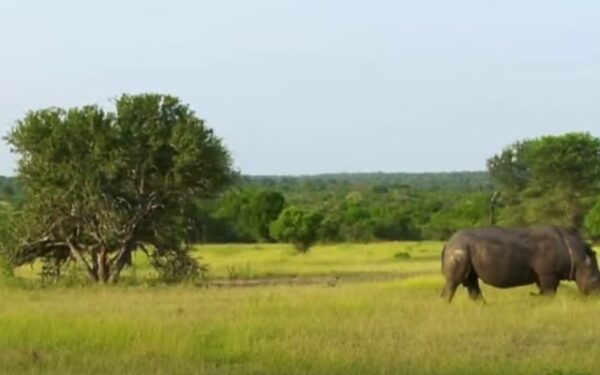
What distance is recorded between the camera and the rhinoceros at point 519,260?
24219mm

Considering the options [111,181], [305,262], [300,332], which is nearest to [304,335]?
[300,332]

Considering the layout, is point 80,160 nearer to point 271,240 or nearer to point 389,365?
point 389,365

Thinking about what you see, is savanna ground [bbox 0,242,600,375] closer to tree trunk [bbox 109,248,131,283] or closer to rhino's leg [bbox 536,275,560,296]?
rhino's leg [bbox 536,275,560,296]

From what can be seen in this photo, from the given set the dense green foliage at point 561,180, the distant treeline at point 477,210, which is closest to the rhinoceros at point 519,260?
the distant treeline at point 477,210

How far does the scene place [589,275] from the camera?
24.0 m

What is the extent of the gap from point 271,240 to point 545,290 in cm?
5908

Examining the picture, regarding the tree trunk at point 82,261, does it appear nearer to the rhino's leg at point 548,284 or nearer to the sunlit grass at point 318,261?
the sunlit grass at point 318,261

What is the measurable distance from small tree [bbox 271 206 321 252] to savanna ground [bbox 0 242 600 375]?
32413mm

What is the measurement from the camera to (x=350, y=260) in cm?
5403

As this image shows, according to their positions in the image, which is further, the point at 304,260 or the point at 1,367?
the point at 304,260

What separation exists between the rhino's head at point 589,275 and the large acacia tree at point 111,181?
43.0ft

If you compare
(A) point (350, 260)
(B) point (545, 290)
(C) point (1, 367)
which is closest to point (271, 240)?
(A) point (350, 260)

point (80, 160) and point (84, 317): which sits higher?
point (80, 160)

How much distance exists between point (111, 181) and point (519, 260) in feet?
43.8
